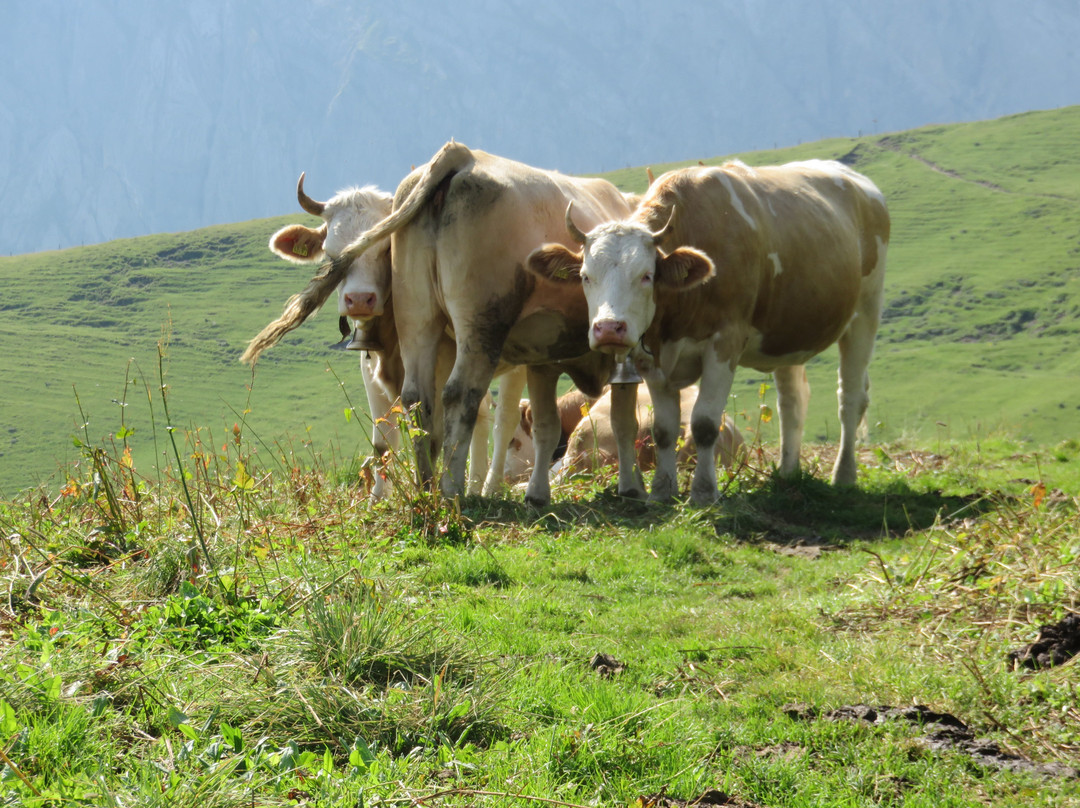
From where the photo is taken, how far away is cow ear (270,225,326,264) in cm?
1004

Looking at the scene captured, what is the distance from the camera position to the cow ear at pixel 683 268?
7.72 meters

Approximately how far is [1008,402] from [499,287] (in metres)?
49.8

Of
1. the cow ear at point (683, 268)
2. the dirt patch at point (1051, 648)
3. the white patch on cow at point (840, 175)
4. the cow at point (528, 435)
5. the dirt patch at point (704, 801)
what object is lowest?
the cow at point (528, 435)

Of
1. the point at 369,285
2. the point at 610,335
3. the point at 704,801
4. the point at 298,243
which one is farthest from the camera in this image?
the point at 298,243

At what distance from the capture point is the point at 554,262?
7867 mm

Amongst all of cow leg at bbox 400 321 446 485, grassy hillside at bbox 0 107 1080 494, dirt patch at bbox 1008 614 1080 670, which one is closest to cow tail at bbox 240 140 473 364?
cow leg at bbox 400 321 446 485

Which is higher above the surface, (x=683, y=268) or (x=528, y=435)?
(x=683, y=268)

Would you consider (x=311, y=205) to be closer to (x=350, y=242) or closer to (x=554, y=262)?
(x=350, y=242)

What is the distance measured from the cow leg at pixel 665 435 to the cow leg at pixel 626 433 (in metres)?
0.17

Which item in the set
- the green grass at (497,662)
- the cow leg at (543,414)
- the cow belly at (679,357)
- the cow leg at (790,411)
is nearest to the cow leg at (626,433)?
the cow belly at (679,357)

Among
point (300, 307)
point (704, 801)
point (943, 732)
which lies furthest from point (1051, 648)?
point (300, 307)

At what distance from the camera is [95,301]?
243 ft

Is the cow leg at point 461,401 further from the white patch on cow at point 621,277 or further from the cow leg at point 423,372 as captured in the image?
the white patch on cow at point 621,277

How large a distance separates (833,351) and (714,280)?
67836 mm
